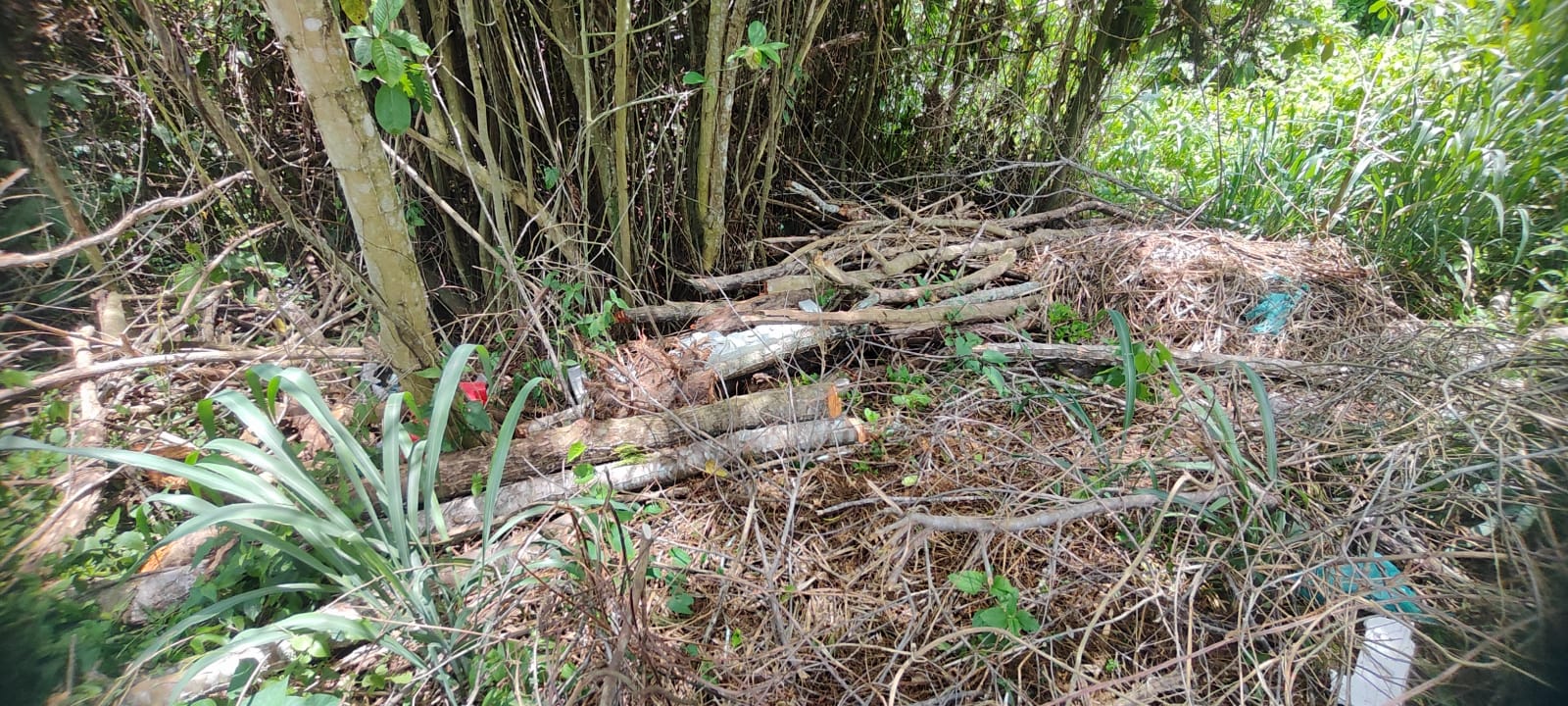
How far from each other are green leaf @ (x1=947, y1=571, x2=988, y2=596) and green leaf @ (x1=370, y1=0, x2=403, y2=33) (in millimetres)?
1671

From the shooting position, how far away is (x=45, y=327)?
1.25m

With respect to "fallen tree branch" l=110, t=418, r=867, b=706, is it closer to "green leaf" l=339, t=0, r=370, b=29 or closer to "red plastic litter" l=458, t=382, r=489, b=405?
"red plastic litter" l=458, t=382, r=489, b=405

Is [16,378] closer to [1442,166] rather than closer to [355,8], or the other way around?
[355,8]

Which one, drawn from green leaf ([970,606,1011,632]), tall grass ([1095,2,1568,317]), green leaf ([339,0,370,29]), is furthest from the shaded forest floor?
green leaf ([339,0,370,29])

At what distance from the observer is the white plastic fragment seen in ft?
3.74

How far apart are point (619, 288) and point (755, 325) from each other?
0.61 meters

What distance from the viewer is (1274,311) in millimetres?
2395

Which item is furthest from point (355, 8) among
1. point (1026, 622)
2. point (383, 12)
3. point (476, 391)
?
point (1026, 622)

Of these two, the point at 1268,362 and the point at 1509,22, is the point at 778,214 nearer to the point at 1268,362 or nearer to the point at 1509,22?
the point at 1268,362

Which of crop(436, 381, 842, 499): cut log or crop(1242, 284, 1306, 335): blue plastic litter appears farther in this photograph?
crop(1242, 284, 1306, 335): blue plastic litter

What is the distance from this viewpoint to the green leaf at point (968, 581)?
4.34 ft

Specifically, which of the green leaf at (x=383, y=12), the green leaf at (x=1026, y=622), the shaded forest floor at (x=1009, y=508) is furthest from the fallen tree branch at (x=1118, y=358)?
the green leaf at (x=383, y=12)

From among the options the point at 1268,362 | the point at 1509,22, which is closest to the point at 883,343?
the point at 1268,362

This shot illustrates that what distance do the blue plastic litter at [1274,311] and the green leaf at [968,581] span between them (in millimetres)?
1763
